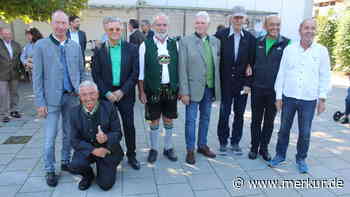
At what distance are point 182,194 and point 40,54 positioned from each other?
7.29 ft

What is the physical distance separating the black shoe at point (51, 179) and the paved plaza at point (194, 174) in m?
0.06

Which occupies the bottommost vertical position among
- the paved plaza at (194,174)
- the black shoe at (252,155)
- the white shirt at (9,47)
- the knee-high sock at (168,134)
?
the paved plaza at (194,174)

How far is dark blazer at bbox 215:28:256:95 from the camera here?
12.3 ft

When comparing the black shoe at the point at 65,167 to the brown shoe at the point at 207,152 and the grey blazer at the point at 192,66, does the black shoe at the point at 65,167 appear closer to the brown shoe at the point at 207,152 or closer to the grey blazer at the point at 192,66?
the grey blazer at the point at 192,66

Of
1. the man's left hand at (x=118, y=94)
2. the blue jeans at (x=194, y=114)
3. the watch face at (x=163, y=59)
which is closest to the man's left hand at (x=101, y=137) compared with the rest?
the man's left hand at (x=118, y=94)

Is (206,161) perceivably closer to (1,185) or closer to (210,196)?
(210,196)

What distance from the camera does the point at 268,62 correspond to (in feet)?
11.8

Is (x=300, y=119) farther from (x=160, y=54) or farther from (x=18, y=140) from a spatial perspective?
(x=18, y=140)

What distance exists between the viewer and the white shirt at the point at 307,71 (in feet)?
10.8

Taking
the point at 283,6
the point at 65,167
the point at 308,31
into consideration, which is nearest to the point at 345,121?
the point at 308,31

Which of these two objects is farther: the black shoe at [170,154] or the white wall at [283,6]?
the white wall at [283,6]

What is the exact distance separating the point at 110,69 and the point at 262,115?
217 centimetres

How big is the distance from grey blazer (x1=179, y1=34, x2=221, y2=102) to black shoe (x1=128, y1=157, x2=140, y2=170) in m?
1.11

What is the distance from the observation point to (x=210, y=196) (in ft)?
10.0
